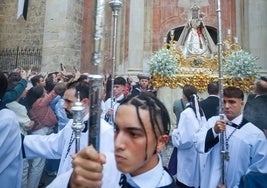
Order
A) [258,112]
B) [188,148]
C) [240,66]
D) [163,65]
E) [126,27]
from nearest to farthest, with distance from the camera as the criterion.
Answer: [258,112]
[188,148]
[240,66]
[163,65]
[126,27]

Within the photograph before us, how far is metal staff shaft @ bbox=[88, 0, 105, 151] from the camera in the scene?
887mm

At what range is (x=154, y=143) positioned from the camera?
4.88 feet

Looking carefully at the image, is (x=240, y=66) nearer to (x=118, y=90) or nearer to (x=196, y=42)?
(x=196, y=42)

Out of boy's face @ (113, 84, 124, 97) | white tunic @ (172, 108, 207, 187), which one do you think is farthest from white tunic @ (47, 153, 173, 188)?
boy's face @ (113, 84, 124, 97)

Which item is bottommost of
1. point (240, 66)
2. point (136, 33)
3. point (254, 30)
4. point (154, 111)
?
point (154, 111)

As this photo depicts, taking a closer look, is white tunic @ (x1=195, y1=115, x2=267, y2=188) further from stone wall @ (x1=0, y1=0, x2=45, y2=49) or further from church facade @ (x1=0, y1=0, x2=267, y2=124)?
stone wall @ (x1=0, y1=0, x2=45, y2=49)

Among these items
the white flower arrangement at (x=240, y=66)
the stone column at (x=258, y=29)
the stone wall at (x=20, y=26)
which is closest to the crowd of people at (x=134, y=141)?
the white flower arrangement at (x=240, y=66)

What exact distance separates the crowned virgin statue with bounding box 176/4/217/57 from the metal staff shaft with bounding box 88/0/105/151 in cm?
1040

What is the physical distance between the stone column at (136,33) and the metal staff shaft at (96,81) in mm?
12423

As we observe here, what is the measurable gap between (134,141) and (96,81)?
22.5 inches

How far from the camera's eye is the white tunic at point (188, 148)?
156 inches

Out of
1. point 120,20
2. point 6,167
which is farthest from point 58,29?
point 6,167

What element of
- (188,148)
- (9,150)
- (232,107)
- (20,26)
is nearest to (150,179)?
(9,150)

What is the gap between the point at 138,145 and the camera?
55.0 inches
